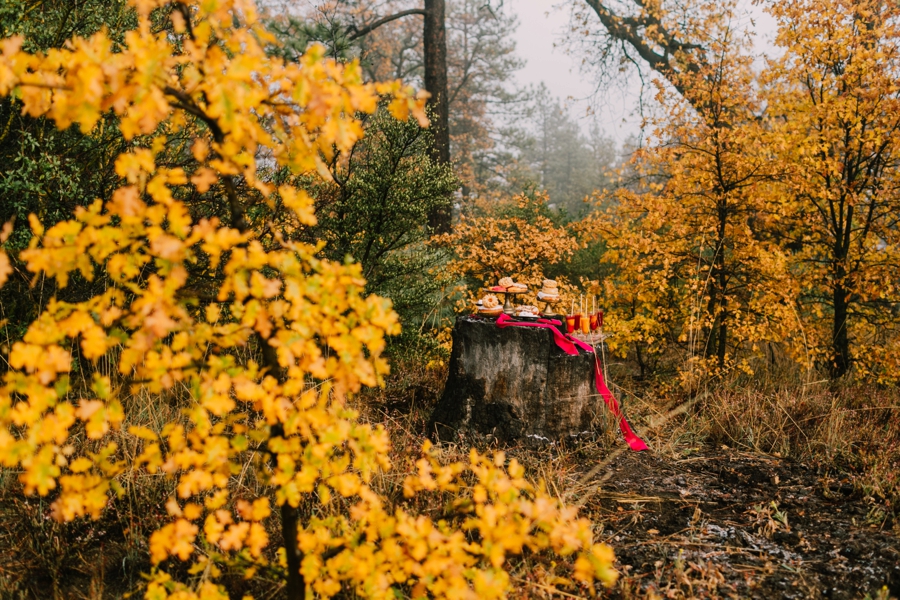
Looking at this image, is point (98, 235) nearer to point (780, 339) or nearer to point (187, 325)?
point (187, 325)

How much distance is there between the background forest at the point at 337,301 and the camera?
3.91ft

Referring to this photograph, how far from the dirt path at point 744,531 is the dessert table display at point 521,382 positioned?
1.39 feet

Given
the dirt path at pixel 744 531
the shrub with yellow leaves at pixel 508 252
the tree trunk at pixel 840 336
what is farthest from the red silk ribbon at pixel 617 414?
the tree trunk at pixel 840 336

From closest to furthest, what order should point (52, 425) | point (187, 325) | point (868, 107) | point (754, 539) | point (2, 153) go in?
point (52, 425) < point (187, 325) < point (754, 539) < point (2, 153) < point (868, 107)

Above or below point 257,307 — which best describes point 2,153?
above

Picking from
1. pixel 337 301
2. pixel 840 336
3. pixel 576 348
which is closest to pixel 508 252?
pixel 576 348

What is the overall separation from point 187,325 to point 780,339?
4.70 meters

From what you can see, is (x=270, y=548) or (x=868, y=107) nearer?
(x=270, y=548)

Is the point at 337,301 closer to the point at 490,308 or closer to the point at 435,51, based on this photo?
the point at 490,308

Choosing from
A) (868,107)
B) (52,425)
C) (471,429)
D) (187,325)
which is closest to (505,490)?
(187,325)

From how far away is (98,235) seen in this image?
1156mm

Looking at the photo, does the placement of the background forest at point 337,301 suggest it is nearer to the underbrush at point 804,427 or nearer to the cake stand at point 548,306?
the underbrush at point 804,427

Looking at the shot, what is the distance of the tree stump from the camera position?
11.2ft

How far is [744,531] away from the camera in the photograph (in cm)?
254
